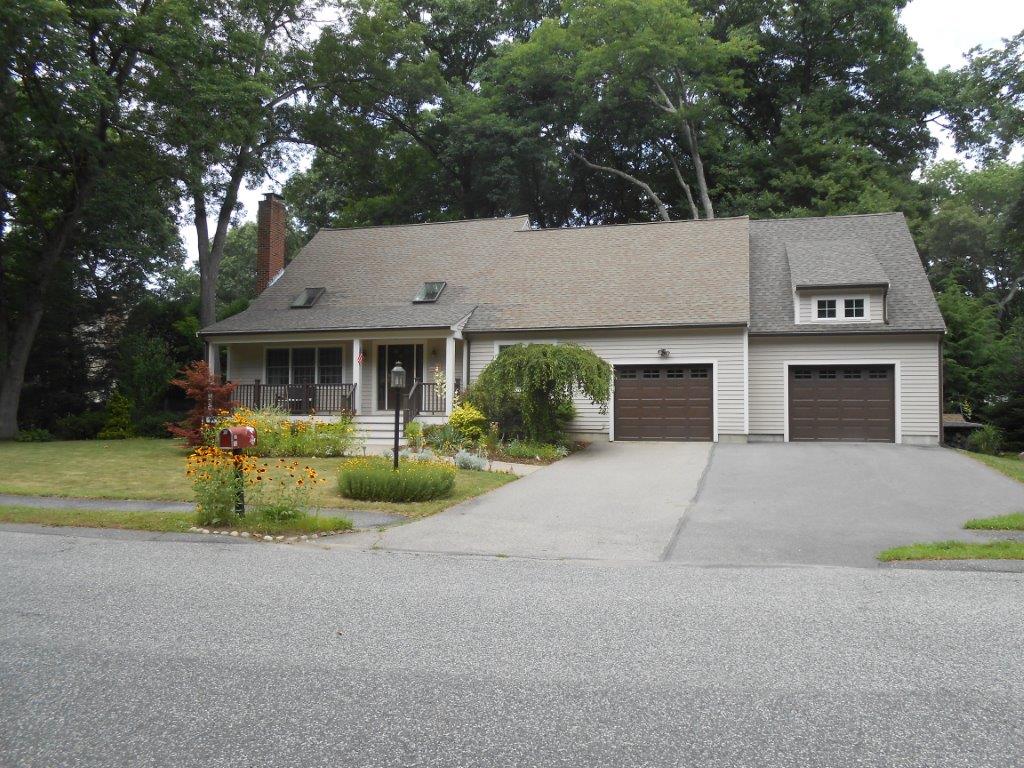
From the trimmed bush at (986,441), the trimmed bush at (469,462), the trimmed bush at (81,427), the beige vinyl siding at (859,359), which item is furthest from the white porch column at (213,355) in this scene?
the trimmed bush at (986,441)

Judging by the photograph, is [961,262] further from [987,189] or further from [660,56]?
[660,56]

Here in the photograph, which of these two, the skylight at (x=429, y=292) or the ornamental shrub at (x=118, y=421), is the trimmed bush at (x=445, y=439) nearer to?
the skylight at (x=429, y=292)

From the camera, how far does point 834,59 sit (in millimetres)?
33656

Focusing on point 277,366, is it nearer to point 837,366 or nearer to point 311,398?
point 311,398

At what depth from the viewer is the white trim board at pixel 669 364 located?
19.1 metres

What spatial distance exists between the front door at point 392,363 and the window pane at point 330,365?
46.6 inches

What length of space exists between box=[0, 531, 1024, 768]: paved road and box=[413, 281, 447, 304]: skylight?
632 inches

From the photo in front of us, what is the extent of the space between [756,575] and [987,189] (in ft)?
135

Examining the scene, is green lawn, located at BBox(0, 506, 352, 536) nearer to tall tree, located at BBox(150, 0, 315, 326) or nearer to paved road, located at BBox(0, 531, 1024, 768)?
paved road, located at BBox(0, 531, 1024, 768)

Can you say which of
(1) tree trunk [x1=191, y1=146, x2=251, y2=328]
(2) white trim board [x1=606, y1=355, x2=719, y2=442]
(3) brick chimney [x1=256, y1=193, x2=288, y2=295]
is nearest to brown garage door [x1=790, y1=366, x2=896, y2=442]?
(2) white trim board [x1=606, y1=355, x2=719, y2=442]

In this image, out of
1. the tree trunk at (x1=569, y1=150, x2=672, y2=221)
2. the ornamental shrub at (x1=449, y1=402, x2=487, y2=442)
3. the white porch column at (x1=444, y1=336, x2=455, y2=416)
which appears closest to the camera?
the ornamental shrub at (x1=449, y1=402, x2=487, y2=442)

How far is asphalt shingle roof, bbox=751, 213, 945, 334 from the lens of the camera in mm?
19156

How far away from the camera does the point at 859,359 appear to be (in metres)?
19.0

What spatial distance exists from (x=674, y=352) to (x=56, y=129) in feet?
53.2
